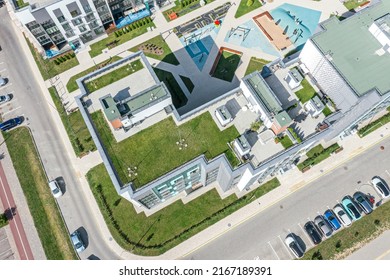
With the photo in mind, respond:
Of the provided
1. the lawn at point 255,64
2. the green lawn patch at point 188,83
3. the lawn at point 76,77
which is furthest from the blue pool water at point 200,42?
the lawn at point 76,77

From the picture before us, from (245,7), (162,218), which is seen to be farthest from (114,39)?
(162,218)

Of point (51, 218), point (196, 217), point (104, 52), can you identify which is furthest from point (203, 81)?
point (51, 218)

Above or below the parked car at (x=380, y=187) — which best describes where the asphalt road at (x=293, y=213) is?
above

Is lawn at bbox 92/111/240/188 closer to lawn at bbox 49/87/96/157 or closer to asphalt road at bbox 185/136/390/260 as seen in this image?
lawn at bbox 49/87/96/157

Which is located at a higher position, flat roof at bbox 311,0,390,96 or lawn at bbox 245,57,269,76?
lawn at bbox 245,57,269,76

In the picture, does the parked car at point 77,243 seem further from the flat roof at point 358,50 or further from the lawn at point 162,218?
the flat roof at point 358,50

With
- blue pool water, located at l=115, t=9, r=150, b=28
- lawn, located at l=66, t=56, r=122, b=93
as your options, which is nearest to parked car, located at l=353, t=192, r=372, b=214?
lawn, located at l=66, t=56, r=122, b=93

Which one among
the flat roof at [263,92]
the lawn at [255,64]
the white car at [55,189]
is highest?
the lawn at [255,64]
